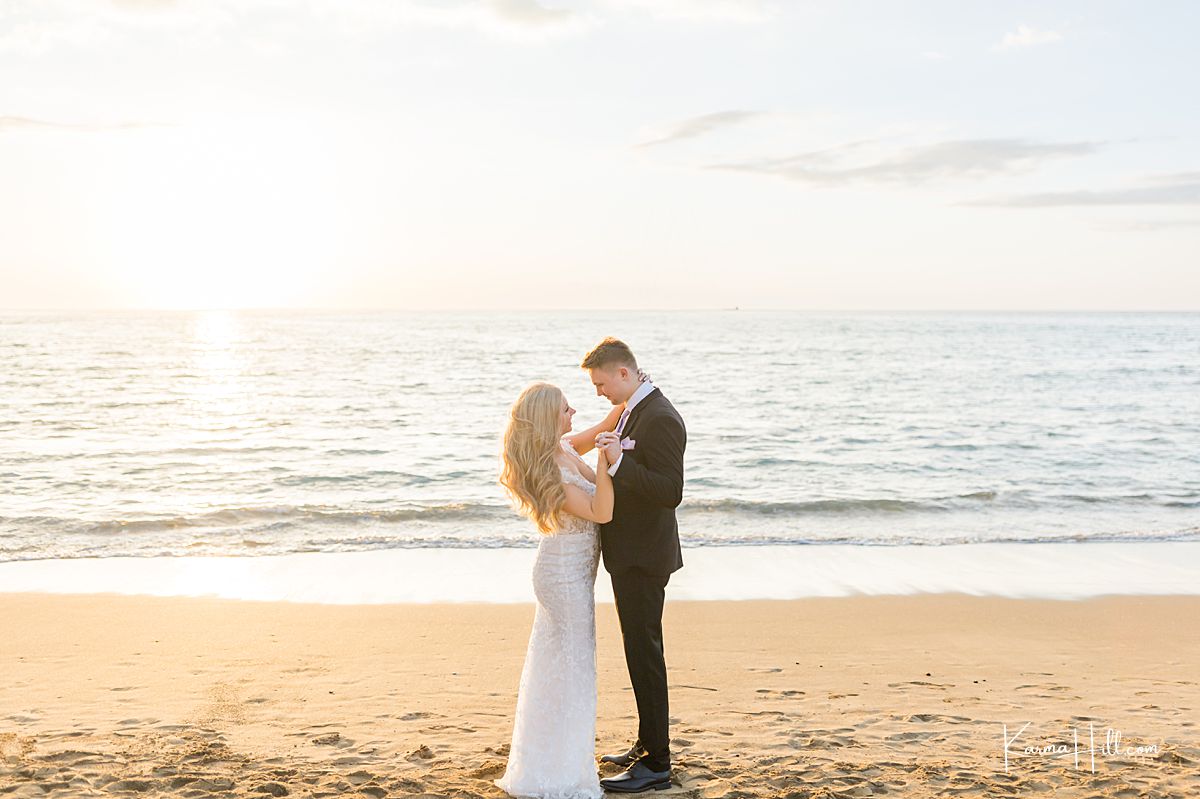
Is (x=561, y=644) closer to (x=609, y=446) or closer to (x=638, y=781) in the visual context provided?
(x=638, y=781)

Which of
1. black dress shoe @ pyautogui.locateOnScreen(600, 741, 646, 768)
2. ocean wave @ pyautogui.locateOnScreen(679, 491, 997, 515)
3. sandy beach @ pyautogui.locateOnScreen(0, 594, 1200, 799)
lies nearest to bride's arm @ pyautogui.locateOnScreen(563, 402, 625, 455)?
black dress shoe @ pyautogui.locateOnScreen(600, 741, 646, 768)

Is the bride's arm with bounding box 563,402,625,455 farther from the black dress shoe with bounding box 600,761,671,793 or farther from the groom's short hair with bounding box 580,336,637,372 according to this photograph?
the black dress shoe with bounding box 600,761,671,793

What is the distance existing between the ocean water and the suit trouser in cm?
735

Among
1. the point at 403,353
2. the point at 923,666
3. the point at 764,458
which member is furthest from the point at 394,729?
the point at 403,353

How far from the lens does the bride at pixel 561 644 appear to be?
14.6ft

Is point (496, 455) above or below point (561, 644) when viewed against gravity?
below

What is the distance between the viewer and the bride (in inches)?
175

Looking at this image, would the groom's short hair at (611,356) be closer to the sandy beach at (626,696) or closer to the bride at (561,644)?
the bride at (561,644)

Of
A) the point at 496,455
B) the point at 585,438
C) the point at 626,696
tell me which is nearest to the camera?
the point at 585,438

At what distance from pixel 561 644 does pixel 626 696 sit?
1.87 meters

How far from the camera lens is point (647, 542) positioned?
4570 mm

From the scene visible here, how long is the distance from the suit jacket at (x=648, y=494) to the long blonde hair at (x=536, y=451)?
0.93 feet

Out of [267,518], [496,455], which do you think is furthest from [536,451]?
[496,455]

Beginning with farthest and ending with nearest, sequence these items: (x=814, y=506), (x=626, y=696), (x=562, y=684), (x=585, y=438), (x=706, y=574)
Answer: (x=814, y=506)
(x=706, y=574)
(x=626, y=696)
(x=585, y=438)
(x=562, y=684)
